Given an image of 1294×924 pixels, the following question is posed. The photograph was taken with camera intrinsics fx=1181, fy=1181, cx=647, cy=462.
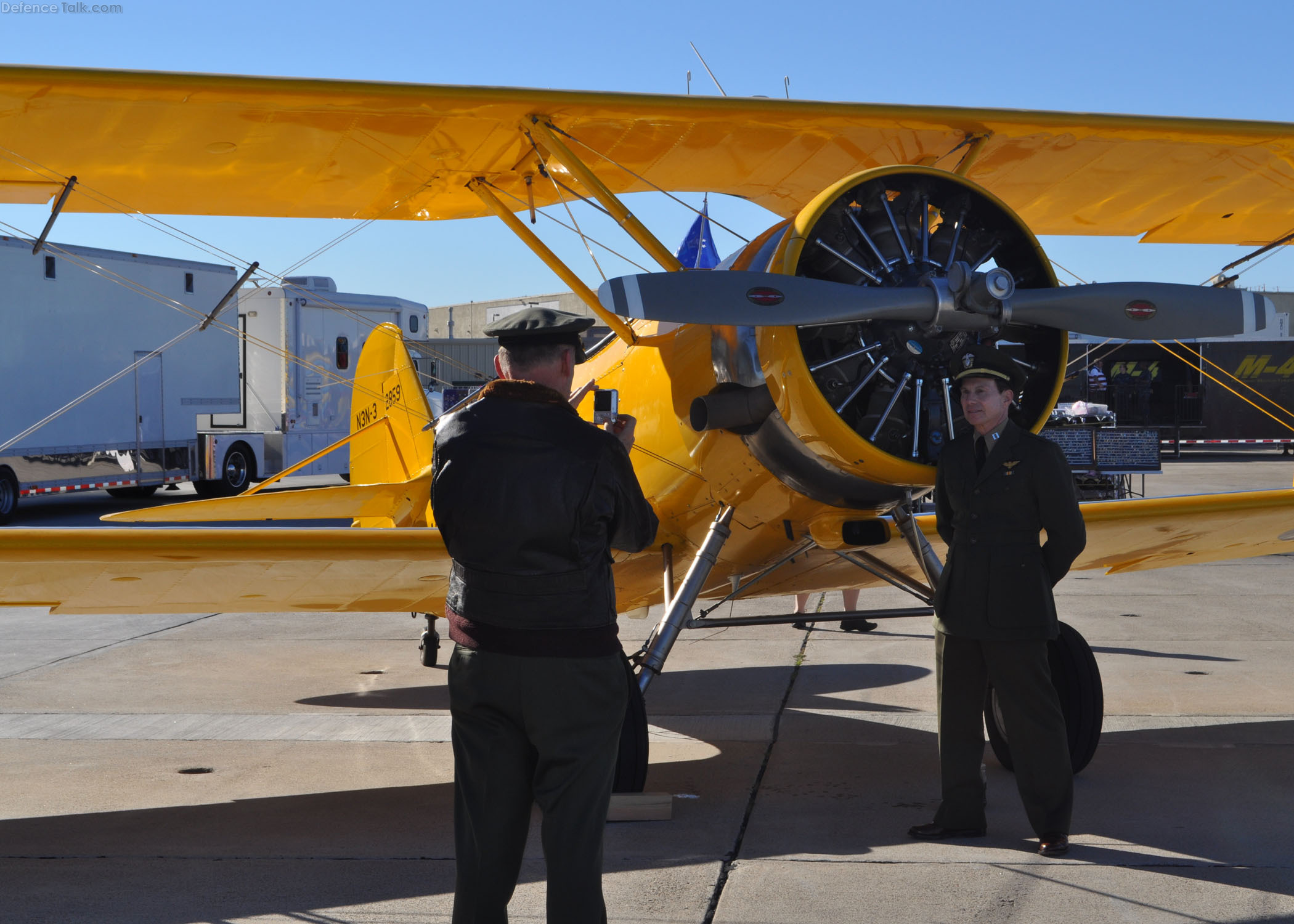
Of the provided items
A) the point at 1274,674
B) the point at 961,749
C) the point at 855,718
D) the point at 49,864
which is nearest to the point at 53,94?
the point at 49,864

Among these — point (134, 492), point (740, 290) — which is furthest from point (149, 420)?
point (740, 290)

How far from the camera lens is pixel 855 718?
6102 millimetres

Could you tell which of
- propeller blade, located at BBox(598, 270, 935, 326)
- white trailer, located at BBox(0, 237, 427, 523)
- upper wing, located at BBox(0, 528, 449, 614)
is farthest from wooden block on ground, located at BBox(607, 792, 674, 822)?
white trailer, located at BBox(0, 237, 427, 523)

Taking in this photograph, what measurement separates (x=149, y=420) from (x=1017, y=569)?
17.3 meters

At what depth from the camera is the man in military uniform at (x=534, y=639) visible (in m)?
2.55

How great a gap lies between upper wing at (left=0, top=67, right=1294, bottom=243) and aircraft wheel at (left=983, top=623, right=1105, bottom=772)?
226 centimetres

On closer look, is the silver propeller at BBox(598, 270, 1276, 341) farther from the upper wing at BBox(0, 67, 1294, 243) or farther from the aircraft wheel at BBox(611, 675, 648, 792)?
the aircraft wheel at BBox(611, 675, 648, 792)

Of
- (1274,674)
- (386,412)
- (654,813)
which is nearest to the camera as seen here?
(654,813)

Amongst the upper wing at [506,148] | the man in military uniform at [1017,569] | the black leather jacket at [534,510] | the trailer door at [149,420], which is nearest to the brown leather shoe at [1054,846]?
the man in military uniform at [1017,569]

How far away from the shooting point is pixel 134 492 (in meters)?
21.0

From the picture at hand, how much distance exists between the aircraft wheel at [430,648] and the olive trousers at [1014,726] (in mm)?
4196

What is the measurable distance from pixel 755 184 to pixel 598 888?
4.26 meters

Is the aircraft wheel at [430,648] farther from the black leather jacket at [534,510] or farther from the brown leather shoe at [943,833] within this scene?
the black leather jacket at [534,510]

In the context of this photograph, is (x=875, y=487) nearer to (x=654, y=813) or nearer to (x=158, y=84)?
(x=654, y=813)
